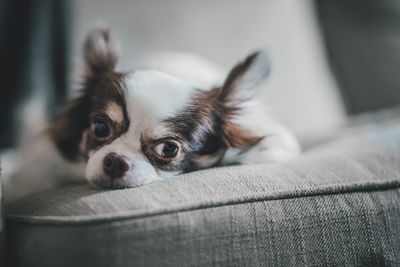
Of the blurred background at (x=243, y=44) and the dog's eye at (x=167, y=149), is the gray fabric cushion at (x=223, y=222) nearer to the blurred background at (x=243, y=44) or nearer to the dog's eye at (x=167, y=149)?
the dog's eye at (x=167, y=149)

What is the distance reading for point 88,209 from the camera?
2.73 feet

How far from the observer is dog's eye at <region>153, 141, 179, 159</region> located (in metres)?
1.04

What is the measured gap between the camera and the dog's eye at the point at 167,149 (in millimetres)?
1039

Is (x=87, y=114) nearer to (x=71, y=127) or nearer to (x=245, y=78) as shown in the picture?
(x=71, y=127)

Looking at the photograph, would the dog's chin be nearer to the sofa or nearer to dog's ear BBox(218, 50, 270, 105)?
the sofa

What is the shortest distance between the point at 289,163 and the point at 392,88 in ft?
3.89

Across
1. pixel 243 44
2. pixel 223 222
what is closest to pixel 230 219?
pixel 223 222

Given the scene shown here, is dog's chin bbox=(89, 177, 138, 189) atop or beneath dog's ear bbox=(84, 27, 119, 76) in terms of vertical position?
beneath

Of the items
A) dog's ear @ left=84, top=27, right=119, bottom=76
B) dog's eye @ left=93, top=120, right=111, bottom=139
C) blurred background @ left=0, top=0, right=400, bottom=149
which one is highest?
dog's ear @ left=84, top=27, right=119, bottom=76

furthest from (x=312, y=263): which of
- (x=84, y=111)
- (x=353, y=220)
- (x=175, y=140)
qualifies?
(x=84, y=111)

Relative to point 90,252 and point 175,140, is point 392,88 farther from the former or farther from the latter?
point 90,252

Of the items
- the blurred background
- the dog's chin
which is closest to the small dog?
the dog's chin

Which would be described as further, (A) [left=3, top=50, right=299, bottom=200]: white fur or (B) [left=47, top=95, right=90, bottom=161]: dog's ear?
(B) [left=47, top=95, right=90, bottom=161]: dog's ear

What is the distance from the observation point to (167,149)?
41.3 inches
